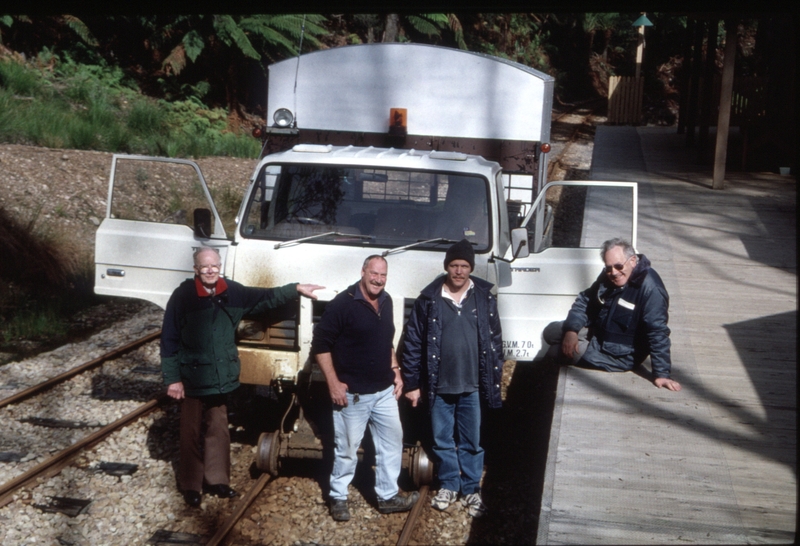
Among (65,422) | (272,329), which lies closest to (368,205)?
(272,329)

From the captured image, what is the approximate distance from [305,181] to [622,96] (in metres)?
24.9

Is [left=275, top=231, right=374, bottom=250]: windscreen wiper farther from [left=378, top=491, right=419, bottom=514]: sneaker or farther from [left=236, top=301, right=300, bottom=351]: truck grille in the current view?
[left=378, top=491, right=419, bottom=514]: sneaker

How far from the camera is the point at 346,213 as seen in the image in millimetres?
6508

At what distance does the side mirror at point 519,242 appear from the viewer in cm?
584

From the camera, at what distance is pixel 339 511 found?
566 cm

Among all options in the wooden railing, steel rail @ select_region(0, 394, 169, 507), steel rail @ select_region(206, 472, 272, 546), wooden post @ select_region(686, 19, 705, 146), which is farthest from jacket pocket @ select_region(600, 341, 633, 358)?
the wooden railing

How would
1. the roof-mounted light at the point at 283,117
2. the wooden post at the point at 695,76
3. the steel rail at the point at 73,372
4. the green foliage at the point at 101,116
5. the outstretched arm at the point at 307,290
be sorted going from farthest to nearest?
the wooden post at the point at 695,76, the green foliage at the point at 101,116, the roof-mounted light at the point at 283,117, the steel rail at the point at 73,372, the outstretched arm at the point at 307,290

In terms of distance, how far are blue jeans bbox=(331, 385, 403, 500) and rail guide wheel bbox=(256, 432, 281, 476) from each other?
0.57 meters

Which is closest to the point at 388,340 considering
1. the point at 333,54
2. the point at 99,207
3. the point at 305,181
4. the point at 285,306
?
the point at 285,306

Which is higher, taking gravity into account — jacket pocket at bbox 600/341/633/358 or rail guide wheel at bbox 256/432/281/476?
jacket pocket at bbox 600/341/633/358

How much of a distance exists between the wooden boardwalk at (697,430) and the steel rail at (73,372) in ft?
15.8

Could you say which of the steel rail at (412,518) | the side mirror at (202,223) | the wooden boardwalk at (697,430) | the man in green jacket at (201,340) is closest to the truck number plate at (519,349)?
the wooden boardwalk at (697,430)

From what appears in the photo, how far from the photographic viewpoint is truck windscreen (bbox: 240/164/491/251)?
641 cm

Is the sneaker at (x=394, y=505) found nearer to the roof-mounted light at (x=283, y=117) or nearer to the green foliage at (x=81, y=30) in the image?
the roof-mounted light at (x=283, y=117)
